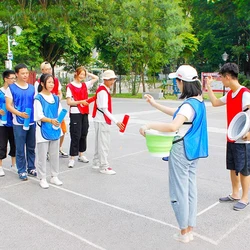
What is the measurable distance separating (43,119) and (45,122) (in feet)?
0.28

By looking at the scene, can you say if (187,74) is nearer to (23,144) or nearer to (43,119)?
(43,119)

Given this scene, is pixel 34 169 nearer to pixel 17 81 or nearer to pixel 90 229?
pixel 17 81

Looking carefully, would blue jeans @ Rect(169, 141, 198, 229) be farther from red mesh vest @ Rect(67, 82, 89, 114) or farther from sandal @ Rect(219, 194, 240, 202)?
red mesh vest @ Rect(67, 82, 89, 114)

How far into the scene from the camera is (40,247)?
325 centimetres

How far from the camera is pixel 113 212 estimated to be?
4078 millimetres

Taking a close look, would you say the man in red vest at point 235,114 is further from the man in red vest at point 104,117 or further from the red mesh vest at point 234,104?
the man in red vest at point 104,117

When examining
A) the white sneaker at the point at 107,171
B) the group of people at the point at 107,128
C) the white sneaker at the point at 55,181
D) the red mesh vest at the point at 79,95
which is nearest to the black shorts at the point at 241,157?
the group of people at the point at 107,128

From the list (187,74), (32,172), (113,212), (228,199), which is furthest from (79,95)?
(187,74)

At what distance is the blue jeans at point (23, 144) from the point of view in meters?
5.18

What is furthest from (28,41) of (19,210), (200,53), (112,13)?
(200,53)

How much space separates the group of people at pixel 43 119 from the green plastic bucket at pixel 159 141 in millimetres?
2104

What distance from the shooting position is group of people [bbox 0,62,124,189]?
16.0 feet

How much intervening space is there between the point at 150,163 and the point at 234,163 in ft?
7.66

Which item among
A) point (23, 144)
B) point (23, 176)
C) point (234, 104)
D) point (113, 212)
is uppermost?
point (234, 104)
